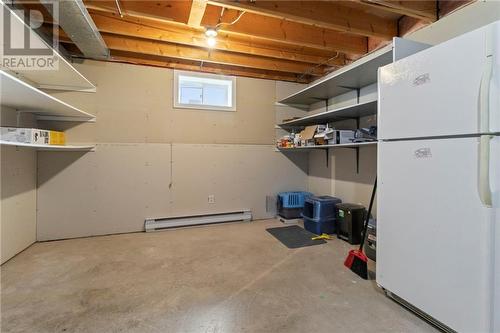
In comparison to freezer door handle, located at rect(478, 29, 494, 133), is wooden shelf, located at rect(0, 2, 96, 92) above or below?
above

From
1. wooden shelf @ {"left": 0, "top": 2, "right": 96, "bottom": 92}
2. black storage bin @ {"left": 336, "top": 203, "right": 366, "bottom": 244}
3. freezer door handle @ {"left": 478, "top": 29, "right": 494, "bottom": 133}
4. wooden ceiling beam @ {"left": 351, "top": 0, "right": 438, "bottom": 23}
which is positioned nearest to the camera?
freezer door handle @ {"left": 478, "top": 29, "right": 494, "bottom": 133}

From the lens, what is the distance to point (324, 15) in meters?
2.46

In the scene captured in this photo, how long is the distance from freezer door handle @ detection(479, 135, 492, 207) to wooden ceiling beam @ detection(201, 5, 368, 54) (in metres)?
2.22

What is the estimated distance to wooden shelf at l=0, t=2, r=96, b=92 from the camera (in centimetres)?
189

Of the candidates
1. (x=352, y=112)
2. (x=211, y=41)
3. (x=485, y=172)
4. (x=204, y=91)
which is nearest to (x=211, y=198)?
(x=204, y=91)

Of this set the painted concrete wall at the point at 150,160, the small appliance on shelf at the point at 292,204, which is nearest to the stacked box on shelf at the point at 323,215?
the small appliance on shelf at the point at 292,204

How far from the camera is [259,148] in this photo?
4223 millimetres

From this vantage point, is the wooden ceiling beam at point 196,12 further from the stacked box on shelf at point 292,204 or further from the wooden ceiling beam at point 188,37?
the stacked box on shelf at point 292,204

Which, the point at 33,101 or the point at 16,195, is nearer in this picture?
the point at 33,101

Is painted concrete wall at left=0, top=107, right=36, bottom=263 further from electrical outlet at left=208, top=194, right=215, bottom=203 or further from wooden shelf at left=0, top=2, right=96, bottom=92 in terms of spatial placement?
electrical outlet at left=208, top=194, right=215, bottom=203

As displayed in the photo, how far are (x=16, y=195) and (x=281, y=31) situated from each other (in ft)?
11.4

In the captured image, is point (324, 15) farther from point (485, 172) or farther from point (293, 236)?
point (293, 236)

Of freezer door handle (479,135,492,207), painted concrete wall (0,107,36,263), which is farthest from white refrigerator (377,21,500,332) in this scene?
painted concrete wall (0,107,36,263)

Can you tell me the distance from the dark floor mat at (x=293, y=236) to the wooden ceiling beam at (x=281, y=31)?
7.93 feet
